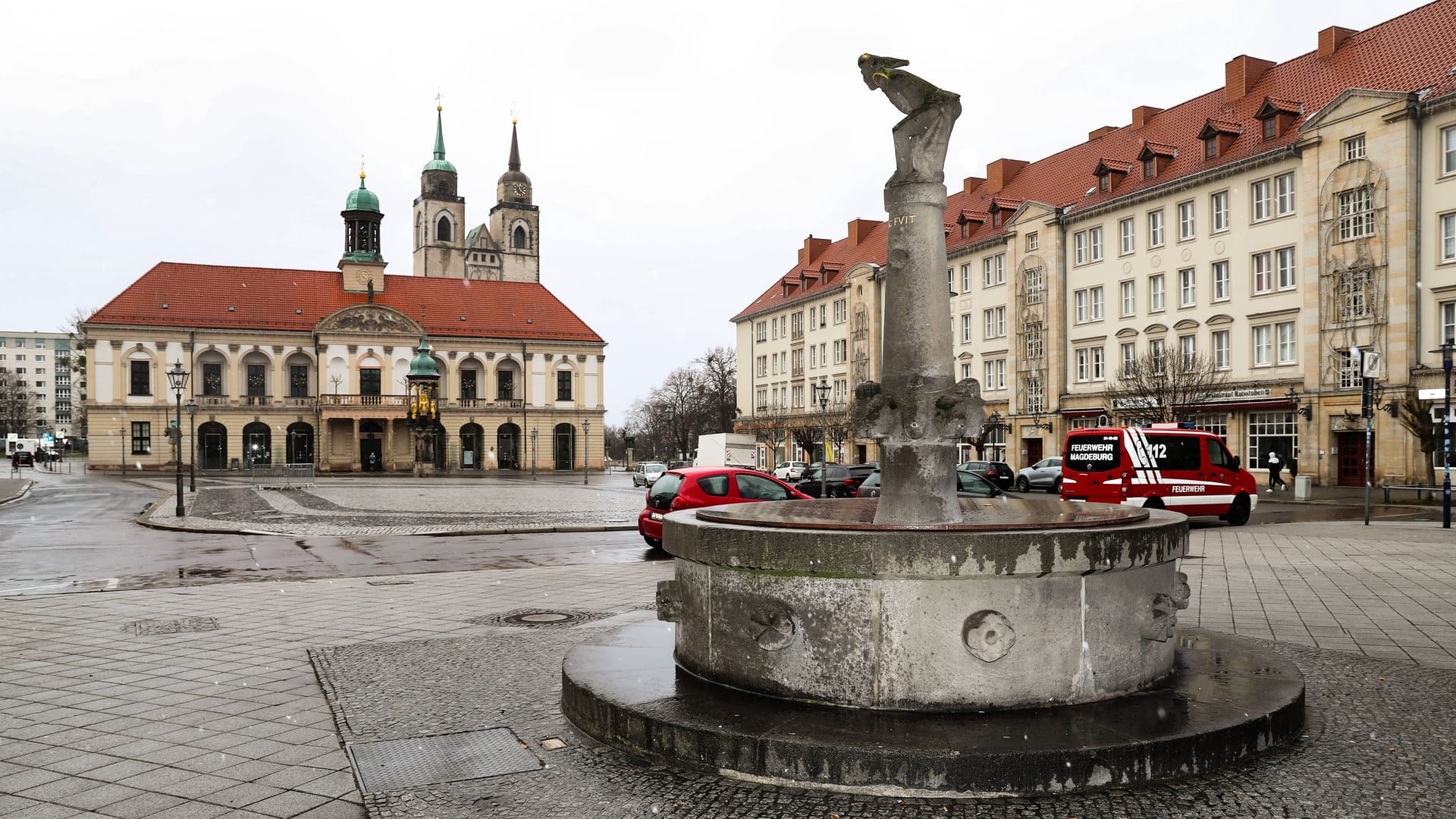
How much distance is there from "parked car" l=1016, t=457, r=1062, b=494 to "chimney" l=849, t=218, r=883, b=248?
37158 mm

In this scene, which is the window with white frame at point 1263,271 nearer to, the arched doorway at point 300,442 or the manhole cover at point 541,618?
the manhole cover at point 541,618

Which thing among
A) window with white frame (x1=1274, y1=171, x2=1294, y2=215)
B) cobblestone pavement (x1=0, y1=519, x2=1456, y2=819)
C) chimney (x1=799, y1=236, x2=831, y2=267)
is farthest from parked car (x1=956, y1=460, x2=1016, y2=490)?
chimney (x1=799, y1=236, x2=831, y2=267)

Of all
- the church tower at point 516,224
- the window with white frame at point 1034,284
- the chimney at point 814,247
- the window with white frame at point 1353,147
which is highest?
the church tower at point 516,224

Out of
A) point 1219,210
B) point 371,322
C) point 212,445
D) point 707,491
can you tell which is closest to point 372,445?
point 371,322

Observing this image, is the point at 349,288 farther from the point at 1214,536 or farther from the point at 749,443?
the point at 1214,536

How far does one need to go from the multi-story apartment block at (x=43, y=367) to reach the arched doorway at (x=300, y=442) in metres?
119

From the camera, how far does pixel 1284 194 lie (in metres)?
40.9

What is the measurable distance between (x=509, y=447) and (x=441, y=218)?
4552cm

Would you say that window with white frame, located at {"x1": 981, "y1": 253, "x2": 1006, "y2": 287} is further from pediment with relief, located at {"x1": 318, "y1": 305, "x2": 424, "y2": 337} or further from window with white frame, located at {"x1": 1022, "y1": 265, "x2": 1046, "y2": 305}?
pediment with relief, located at {"x1": 318, "y1": 305, "x2": 424, "y2": 337}

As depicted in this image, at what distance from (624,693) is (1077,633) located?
2.53 meters

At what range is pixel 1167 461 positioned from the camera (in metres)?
22.5

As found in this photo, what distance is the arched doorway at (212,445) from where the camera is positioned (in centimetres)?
7619

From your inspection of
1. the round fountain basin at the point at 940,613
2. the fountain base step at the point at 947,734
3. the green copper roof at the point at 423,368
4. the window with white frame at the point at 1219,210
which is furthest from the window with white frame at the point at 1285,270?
the green copper roof at the point at 423,368

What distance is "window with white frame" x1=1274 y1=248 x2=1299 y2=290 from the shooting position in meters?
40.6
